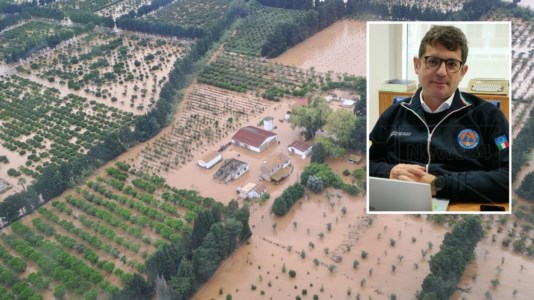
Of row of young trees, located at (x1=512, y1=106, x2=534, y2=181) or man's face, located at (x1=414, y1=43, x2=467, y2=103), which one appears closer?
man's face, located at (x1=414, y1=43, x2=467, y2=103)

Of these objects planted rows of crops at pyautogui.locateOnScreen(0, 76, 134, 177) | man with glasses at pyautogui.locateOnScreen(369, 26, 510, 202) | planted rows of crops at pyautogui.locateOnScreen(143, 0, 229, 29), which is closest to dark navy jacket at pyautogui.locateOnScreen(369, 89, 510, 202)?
man with glasses at pyautogui.locateOnScreen(369, 26, 510, 202)

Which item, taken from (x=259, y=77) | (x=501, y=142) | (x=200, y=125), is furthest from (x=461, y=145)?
(x=259, y=77)

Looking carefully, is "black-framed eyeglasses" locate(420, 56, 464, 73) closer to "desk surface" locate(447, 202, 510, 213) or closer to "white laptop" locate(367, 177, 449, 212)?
"white laptop" locate(367, 177, 449, 212)

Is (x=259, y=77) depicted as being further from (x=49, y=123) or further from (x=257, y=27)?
(x=49, y=123)

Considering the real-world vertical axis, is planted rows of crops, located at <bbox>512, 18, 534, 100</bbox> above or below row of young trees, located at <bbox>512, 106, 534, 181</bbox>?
above

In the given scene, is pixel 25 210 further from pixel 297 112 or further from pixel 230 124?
pixel 297 112

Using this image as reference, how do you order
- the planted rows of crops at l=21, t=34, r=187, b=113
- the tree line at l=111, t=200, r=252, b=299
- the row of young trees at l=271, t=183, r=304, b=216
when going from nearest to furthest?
the tree line at l=111, t=200, r=252, b=299, the row of young trees at l=271, t=183, r=304, b=216, the planted rows of crops at l=21, t=34, r=187, b=113

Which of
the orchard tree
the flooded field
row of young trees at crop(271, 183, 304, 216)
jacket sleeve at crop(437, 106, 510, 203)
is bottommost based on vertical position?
row of young trees at crop(271, 183, 304, 216)

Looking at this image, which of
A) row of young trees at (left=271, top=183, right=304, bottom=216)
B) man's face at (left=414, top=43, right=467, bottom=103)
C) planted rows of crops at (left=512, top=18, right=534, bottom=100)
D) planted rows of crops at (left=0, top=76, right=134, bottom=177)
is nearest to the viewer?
man's face at (left=414, top=43, right=467, bottom=103)
